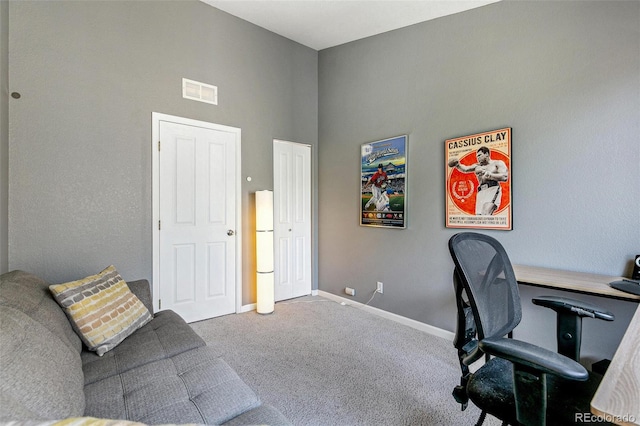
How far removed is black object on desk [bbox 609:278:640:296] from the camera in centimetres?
169

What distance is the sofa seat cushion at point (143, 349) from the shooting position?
1501 millimetres

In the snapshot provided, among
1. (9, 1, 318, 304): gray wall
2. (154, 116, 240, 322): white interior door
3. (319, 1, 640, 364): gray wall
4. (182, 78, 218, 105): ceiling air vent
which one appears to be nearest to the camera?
(319, 1, 640, 364): gray wall

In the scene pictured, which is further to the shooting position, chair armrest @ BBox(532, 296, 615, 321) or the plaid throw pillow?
the plaid throw pillow

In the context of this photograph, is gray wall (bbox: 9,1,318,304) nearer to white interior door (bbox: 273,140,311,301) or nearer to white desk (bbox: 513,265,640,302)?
white interior door (bbox: 273,140,311,301)

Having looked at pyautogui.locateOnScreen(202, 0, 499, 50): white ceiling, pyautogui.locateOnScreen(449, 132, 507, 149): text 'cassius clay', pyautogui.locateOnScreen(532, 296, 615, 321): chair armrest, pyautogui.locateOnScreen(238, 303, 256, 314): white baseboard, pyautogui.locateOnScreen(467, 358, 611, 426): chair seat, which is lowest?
pyautogui.locateOnScreen(238, 303, 256, 314): white baseboard

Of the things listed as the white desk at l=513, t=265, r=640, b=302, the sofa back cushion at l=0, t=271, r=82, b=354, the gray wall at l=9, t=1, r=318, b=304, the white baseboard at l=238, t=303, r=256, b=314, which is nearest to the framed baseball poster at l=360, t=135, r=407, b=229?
the white desk at l=513, t=265, r=640, b=302

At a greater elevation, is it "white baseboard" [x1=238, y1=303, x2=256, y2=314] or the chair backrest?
the chair backrest

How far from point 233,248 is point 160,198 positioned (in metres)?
0.94

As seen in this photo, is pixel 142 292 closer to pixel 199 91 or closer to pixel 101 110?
pixel 101 110

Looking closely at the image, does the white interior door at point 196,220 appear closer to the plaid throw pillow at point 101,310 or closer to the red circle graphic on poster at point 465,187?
the plaid throw pillow at point 101,310

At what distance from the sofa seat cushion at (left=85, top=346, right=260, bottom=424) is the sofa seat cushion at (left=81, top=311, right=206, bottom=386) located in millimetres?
67

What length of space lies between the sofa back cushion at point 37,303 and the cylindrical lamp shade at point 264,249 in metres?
1.94

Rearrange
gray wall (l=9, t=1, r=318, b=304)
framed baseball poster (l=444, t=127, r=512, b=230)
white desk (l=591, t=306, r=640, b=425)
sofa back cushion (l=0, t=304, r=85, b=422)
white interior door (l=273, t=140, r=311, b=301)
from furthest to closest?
white interior door (l=273, t=140, r=311, b=301) < framed baseball poster (l=444, t=127, r=512, b=230) < gray wall (l=9, t=1, r=318, b=304) < sofa back cushion (l=0, t=304, r=85, b=422) < white desk (l=591, t=306, r=640, b=425)

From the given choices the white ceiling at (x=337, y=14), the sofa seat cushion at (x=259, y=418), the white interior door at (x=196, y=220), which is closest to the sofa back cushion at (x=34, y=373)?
the sofa seat cushion at (x=259, y=418)
